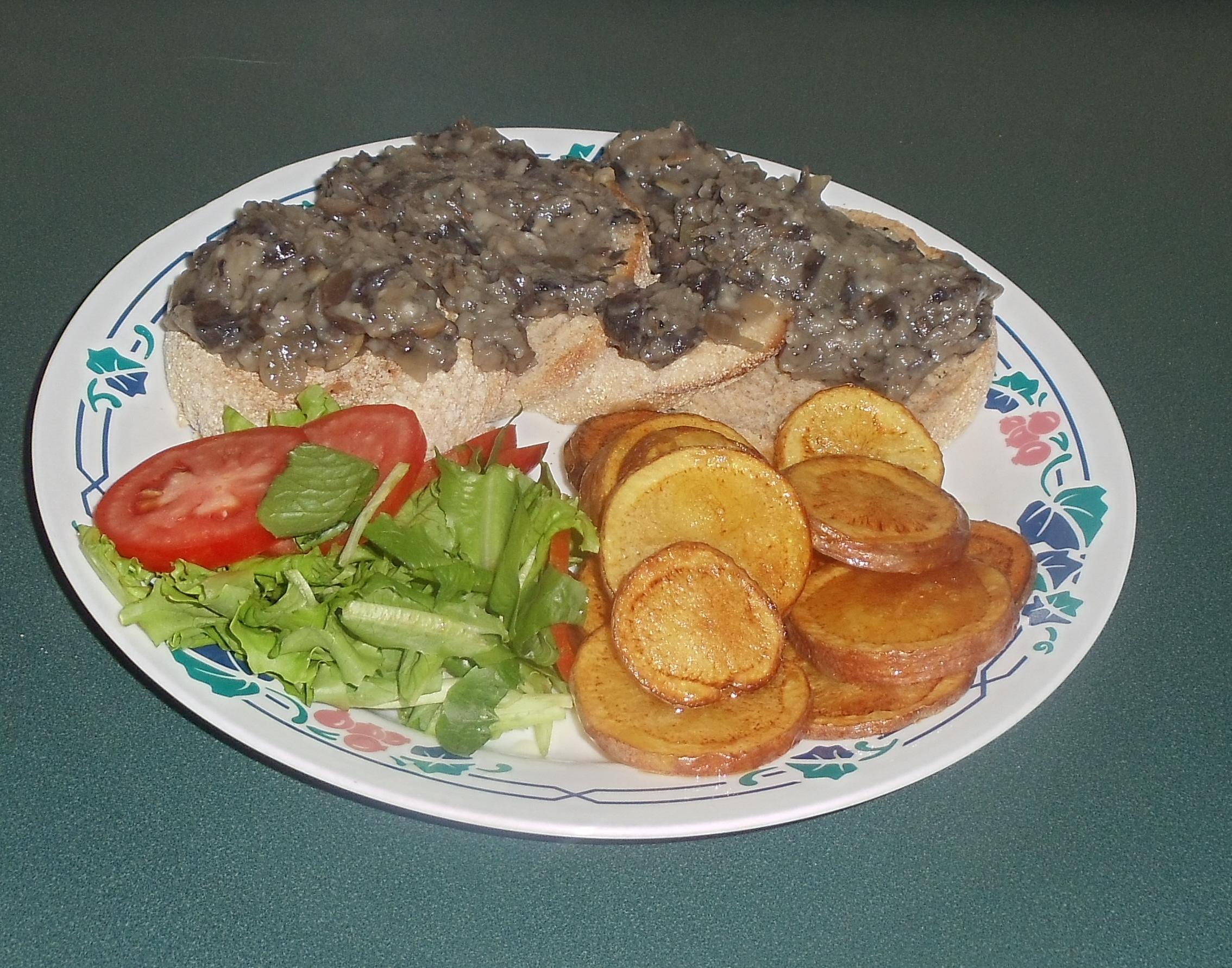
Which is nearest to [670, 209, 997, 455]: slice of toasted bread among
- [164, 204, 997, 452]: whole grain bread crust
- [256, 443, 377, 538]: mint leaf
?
[164, 204, 997, 452]: whole grain bread crust

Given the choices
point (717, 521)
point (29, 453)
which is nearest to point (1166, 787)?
point (717, 521)

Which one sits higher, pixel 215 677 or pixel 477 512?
pixel 477 512

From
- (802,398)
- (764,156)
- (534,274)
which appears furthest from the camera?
(764,156)

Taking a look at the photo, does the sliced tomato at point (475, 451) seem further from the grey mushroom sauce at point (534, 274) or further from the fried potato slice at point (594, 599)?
the fried potato slice at point (594, 599)

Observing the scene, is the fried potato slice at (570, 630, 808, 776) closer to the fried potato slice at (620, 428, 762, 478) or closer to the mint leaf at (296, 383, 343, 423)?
the fried potato slice at (620, 428, 762, 478)

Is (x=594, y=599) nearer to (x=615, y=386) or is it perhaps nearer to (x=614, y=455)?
(x=614, y=455)

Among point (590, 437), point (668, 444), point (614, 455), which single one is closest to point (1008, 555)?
point (668, 444)
